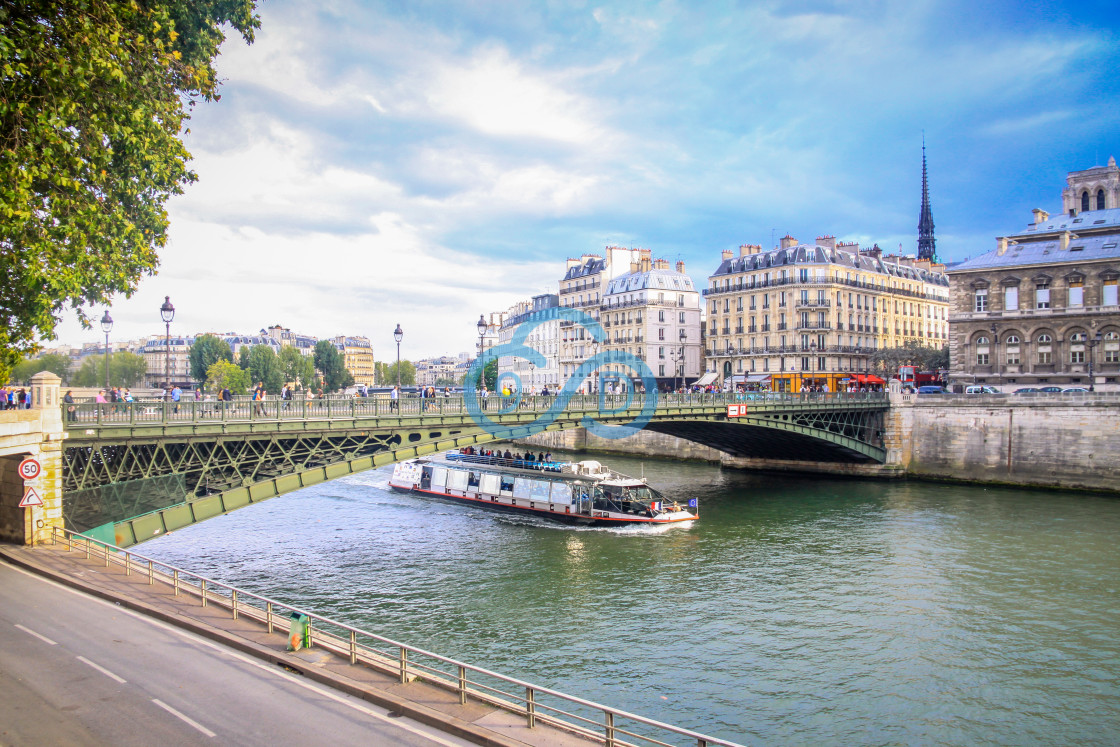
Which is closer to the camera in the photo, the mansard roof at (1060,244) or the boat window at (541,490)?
the boat window at (541,490)

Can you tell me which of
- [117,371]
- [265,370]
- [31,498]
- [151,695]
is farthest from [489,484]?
[117,371]

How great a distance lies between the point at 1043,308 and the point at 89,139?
5336 centimetres

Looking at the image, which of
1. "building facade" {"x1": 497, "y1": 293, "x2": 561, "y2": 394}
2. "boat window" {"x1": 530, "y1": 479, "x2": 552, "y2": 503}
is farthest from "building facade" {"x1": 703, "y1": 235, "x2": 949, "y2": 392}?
"boat window" {"x1": 530, "y1": 479, "x2": 552, "y2": 503}

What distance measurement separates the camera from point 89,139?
16.6 metres

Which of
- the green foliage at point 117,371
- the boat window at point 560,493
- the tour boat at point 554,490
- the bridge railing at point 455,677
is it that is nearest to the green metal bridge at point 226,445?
the bridge railing at point 455,677

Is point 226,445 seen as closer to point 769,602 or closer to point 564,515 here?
point 769,602

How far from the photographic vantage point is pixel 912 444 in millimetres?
47594

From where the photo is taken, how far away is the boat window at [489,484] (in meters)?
40.3

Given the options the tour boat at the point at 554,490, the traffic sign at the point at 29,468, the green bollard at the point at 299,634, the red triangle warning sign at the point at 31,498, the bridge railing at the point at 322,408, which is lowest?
the tour boat at the point at 554,490

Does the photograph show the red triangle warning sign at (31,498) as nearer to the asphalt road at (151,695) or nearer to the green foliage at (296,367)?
the asphalt road at (151,695)

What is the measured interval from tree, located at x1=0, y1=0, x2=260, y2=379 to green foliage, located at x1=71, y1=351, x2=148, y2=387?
102m

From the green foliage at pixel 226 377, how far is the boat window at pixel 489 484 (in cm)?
5387

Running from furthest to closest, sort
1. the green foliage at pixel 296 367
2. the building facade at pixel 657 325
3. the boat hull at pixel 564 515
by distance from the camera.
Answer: the green foliage at pixel 296 367 < the building facade at pixel 657 325 < the boat hull at pixel 564 515

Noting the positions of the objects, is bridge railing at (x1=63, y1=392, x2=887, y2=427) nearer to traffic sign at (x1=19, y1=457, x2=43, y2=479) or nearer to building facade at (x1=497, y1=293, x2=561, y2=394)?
traffic sign at (x1=19, y1=457, x2=43, y2=479)
